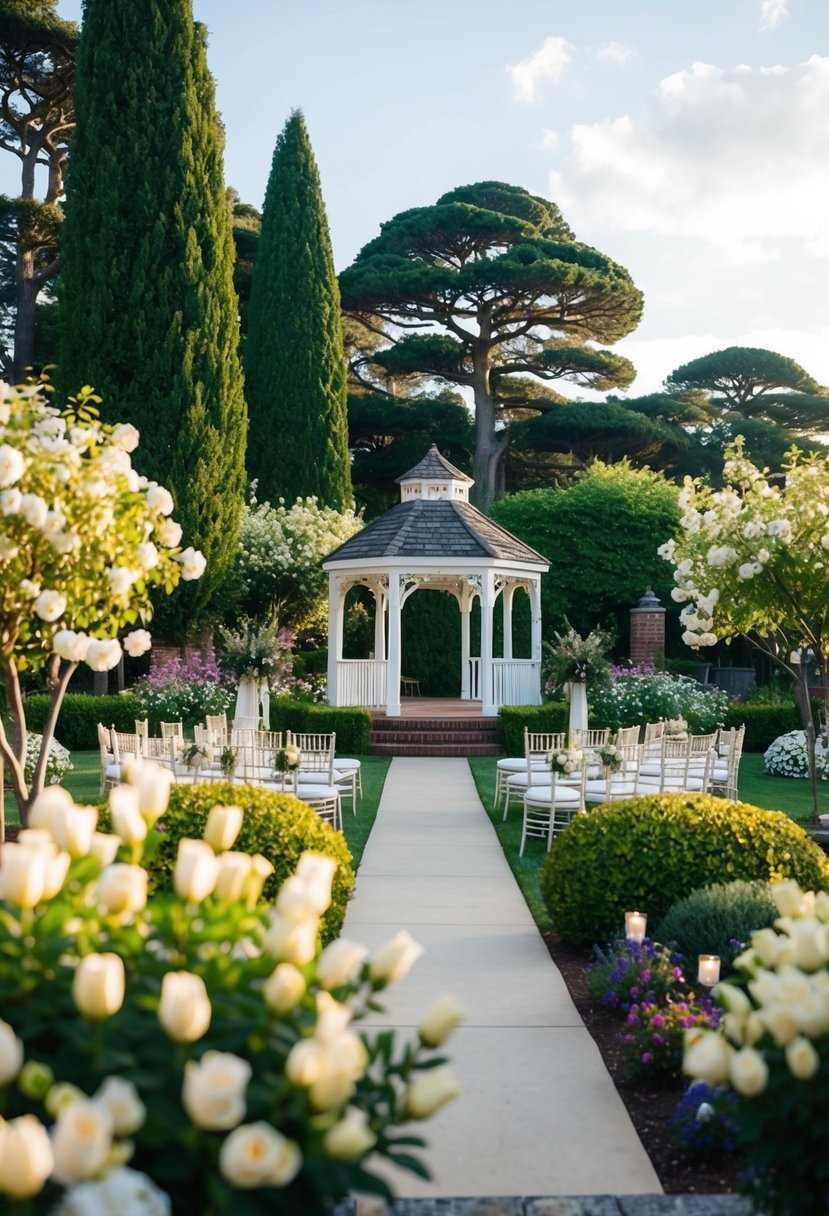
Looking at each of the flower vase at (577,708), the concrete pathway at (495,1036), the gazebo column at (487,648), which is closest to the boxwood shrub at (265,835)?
the concrete pathway at (495,1036)

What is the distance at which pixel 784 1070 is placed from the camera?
2547 mm

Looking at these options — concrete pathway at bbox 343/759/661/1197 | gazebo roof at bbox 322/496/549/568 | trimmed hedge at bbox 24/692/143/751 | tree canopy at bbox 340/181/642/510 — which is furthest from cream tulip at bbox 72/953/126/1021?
tree canopy at bbox 340/181/642/510

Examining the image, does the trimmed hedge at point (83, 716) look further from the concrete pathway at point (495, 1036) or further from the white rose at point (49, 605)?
the white rose at point (49, 605)

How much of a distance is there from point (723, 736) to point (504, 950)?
25.9 feet

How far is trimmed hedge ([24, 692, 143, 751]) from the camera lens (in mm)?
18172

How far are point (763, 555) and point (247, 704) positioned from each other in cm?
804

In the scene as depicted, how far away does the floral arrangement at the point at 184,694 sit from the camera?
18188 mm

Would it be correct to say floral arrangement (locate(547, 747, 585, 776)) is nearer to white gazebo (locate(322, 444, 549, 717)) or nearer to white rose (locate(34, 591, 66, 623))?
white rose (locate(34, 591, 66, 623))

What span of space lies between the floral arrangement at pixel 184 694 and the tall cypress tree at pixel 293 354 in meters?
9.42

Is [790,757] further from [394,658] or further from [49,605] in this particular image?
[49,605]

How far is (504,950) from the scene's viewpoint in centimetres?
658

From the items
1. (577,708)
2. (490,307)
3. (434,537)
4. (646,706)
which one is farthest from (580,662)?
(490,307)

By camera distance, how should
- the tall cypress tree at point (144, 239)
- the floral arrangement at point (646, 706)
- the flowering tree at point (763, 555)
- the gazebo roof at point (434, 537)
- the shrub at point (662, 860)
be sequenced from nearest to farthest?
1. the shrub at point (662, 860)
2. the flowering tree at point (763, 555)
3. the floral arrangement at point (646, 706)
4. the gazebo roof at point (434, 537)
5. the tall cypress tree at point (144, 239)

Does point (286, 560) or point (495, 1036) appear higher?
point (286, 560)
